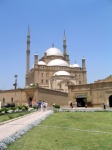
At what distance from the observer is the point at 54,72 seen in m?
55.6

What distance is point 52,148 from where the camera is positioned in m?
5.99

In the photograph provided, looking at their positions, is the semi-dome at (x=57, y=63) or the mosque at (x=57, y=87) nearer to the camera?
the mosque at (x=57, y=87)

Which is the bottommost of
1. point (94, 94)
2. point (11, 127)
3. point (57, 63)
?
point (11, 127)

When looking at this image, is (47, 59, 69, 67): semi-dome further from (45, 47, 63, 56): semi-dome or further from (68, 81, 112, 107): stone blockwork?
(68, 81, 112, 107): stone blockwork

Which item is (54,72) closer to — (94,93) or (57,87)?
(57,87)

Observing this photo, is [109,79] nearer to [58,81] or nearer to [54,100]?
[54,100]

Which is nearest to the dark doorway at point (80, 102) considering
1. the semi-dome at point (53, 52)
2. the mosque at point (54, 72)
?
the mosque at point (54, 72)

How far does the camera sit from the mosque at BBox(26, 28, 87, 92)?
49750mm

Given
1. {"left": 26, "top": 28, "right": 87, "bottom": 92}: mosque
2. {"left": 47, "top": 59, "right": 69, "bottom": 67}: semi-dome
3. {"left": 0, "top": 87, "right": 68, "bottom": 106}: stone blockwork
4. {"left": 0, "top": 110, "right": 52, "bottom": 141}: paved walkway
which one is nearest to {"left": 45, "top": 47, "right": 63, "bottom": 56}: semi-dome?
{"left": 26, "top": 28, "right": 87, "bottom": 92}: mosque

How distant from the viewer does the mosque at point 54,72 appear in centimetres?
4975

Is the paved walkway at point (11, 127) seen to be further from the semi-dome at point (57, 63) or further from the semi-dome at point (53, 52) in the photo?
the semi-dome at point (53, 52)

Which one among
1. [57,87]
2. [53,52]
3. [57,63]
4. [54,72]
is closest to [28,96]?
[57,87]

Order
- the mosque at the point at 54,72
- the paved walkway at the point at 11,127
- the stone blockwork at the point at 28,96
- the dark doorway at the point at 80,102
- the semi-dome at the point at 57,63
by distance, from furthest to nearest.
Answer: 1. the semi-dome at the point at 57,63
2. the mosque at the point at 54,72
3. the stone blockwork at the point at 28,96
4. the dark doorway at the point at 80,102
5. the paved walkway at the point at 11,127

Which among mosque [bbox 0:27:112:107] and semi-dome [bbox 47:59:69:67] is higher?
semi-dome [bbox 47:59:69:67]
